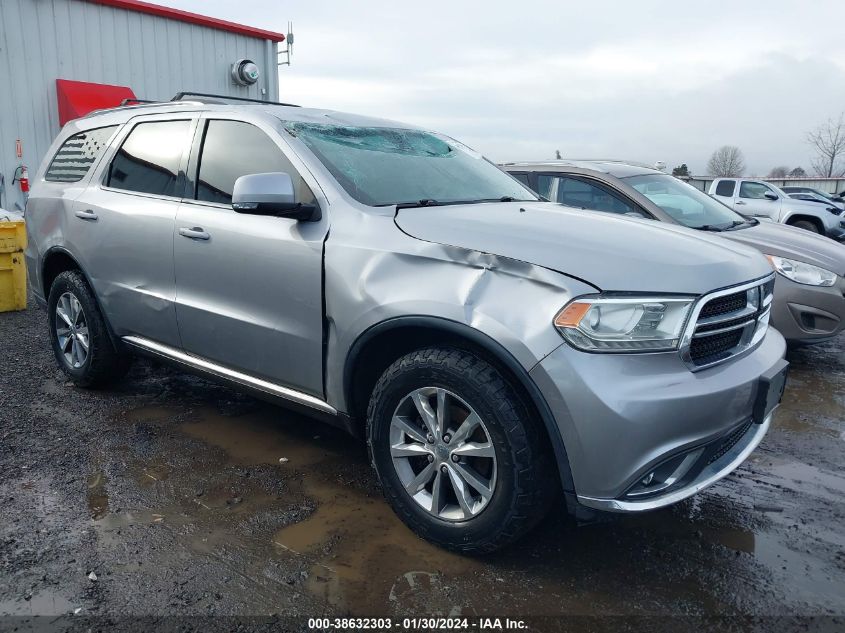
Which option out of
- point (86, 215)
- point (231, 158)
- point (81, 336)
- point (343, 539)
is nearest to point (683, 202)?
point (231, 158)

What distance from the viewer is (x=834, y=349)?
6051 mm

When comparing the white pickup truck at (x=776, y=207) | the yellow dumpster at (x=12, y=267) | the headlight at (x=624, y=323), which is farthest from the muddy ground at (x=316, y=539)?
the white pickup truck at (x=776, y=207)

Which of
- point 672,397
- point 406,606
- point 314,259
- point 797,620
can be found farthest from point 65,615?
point 797,620

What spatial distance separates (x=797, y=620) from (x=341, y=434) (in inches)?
94.3

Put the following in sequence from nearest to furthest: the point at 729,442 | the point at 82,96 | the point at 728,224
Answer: the point at 729,442 < the point at 728,224 < the point at 82,96

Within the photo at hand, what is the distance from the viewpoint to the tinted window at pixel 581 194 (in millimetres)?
5566

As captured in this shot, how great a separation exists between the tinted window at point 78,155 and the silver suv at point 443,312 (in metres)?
0.56

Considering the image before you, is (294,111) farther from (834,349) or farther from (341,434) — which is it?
(834,349)

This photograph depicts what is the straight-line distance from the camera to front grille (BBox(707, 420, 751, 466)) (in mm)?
2510

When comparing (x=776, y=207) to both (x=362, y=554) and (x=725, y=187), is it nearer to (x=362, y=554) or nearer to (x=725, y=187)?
(x=725, y=187)

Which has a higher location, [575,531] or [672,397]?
[672,397]

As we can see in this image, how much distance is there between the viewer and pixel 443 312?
2.49 metres

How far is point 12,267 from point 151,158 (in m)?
4.11

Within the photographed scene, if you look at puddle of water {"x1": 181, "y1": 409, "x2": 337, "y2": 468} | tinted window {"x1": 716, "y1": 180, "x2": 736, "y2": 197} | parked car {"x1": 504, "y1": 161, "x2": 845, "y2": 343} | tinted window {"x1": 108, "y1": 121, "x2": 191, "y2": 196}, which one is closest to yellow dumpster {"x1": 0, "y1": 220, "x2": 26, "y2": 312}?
tinted window {"x1": 108, "y1": 121, "x2": 191, "y2": 196}
